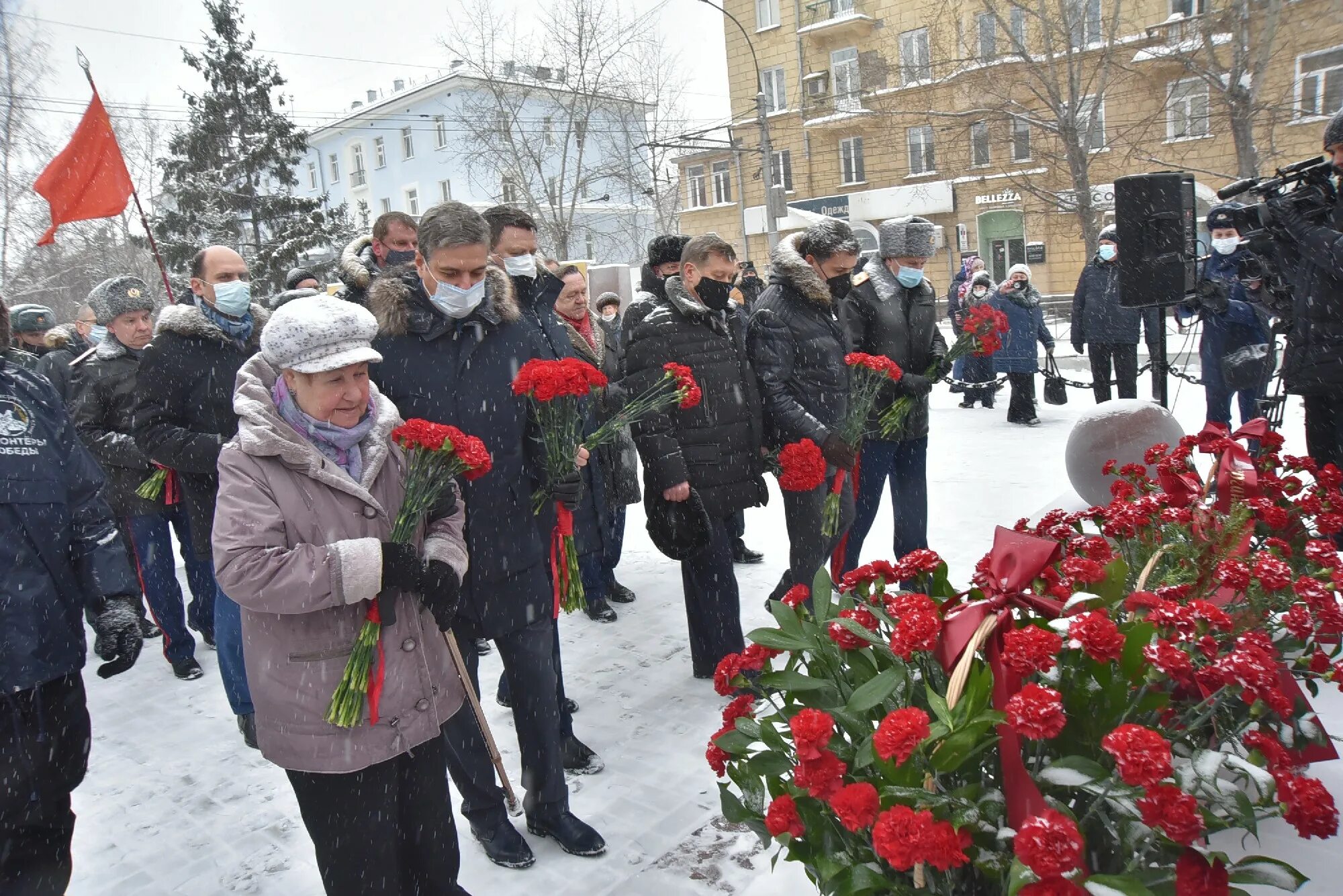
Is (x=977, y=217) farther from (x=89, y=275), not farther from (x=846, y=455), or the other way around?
(x=89, y=275)

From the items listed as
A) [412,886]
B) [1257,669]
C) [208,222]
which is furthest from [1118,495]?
[208,222]

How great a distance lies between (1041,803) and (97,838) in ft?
11.7

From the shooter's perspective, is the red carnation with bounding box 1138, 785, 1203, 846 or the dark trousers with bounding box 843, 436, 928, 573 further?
the dark trousers with bounding box 843, 436, 928, 573

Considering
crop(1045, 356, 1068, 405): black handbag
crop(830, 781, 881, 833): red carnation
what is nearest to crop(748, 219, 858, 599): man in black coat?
crop(830, 781, 881, 833): red carnation

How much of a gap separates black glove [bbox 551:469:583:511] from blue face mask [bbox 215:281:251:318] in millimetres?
1771

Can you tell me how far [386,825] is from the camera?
2404 millimetres

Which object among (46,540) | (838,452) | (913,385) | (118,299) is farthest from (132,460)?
(913,385)

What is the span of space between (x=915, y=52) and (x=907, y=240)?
27.7 m

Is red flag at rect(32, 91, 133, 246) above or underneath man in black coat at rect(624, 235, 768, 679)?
above

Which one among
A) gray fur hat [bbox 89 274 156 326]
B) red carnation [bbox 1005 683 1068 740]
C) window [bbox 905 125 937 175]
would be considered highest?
window [bbox 905 125 937 175]

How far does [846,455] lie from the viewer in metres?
4.48

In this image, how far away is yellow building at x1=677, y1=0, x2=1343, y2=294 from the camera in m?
17.2

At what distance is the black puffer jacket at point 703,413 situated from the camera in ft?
13.4

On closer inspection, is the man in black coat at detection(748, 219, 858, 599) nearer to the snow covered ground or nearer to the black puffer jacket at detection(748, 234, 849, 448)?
the black puffer jacket at detection(748, 234, 849, 448)
